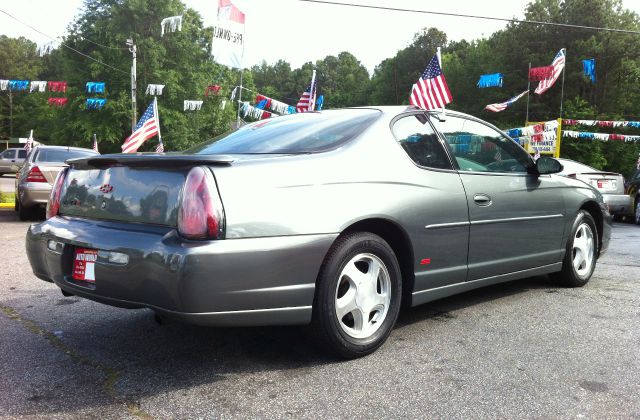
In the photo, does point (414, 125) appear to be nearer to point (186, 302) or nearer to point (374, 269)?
point (374, 269)

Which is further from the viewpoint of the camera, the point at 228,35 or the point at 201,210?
the point at 228,35

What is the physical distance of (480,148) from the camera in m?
4.09

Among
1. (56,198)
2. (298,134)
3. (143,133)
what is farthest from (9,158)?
(298,134)

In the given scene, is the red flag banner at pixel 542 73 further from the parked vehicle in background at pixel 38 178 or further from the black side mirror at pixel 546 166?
the black side mirror at pixel 546 166

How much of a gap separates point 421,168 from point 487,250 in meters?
0.84

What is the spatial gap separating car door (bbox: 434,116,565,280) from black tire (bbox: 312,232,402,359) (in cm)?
81

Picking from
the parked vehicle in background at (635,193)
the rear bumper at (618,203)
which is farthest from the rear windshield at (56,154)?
the parked vehicle in background at (635,193)

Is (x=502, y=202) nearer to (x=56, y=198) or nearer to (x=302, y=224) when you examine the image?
(x=302, y=224)

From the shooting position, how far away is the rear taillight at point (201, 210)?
250 cm

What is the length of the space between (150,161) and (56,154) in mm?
8517

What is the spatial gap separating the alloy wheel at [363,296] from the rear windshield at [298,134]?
698mm

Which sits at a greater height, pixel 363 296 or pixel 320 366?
pixel 363 296

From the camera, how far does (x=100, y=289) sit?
2.77 meters

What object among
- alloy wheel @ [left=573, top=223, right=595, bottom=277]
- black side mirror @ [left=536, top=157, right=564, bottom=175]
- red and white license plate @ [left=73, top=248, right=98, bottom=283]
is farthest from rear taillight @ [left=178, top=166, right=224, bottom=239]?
alloy wheel @ [left=573, top=223, right=595, bottom=277]
